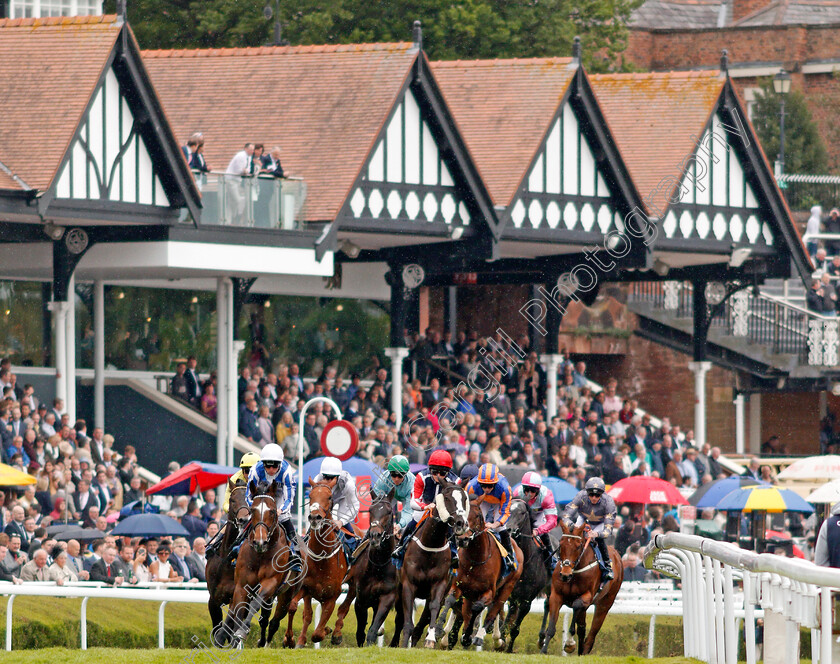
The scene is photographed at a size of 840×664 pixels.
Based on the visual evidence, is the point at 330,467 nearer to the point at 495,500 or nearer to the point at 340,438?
the point at 495,500

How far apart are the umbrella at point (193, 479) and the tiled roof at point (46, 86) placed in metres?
4.14

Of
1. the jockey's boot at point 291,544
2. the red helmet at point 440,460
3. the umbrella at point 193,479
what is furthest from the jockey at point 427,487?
the umbrella at point 193,479

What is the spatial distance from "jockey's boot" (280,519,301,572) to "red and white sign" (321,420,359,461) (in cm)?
646

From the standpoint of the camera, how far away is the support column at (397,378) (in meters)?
30.2

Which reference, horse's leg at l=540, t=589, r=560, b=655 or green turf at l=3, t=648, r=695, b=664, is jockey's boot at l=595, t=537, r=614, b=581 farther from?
green turf at l=3, t=648, r=695, b=664

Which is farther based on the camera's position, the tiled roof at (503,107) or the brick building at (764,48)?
the brick building at (764,48)

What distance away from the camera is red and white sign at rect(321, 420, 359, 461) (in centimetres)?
2133

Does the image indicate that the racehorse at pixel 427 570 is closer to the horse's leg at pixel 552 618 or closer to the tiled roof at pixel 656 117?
the horse's leg at pixel 552 618

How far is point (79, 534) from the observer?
19.7 metres

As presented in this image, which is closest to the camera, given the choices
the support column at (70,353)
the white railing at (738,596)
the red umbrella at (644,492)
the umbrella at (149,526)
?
the white railing at (738,596)

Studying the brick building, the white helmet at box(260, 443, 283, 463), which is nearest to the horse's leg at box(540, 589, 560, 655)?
the white helmet at box(260, 443, 283, 463)

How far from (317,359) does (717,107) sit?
8.16 meters

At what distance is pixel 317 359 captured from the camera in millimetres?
33406

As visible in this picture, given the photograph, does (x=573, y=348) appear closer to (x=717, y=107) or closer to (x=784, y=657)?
(x=717, y=107)
